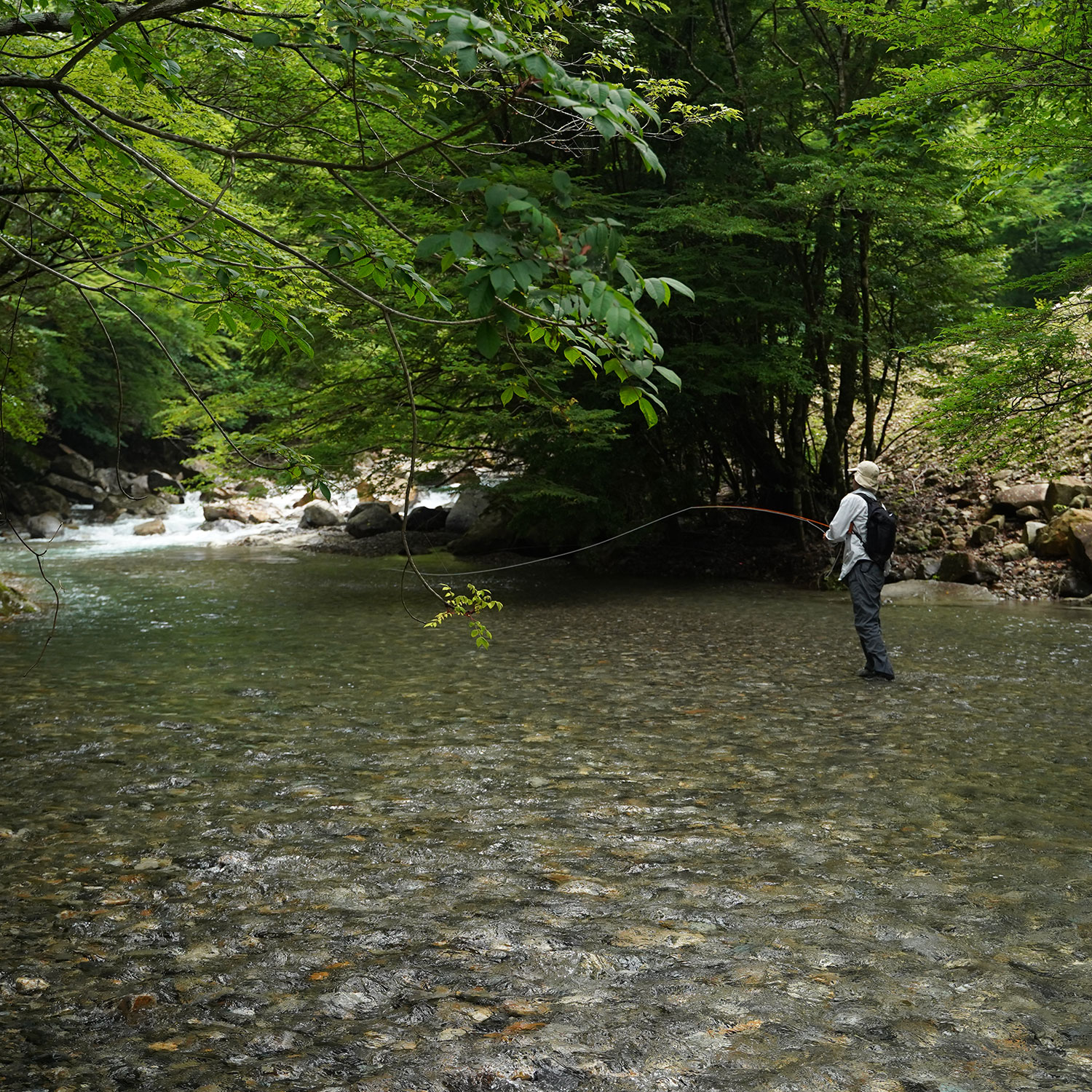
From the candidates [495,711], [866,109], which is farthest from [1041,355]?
[495,711]

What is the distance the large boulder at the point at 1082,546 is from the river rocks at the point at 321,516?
19.0 metres

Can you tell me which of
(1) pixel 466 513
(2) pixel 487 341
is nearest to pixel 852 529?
(2) pixel 487 341

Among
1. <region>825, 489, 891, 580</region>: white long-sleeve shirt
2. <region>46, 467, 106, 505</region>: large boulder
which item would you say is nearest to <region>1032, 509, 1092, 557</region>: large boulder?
<region>825, 489, 891, 580</region>: white long-sleeve shirt

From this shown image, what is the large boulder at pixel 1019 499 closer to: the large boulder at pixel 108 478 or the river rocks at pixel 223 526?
the river rocks at pixel 223 526

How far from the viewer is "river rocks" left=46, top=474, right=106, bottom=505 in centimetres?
3141

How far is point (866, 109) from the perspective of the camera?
441 inches

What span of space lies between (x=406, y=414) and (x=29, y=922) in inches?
477

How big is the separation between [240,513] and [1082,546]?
22529mm

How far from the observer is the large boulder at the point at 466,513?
24531 millimetres

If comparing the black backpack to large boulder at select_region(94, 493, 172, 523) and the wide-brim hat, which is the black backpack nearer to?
the wide-brim hat

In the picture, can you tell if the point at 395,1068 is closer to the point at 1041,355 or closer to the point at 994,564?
the point at 1041,355

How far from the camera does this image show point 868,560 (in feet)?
30.5

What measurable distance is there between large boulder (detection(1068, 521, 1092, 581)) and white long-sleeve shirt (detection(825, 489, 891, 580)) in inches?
282

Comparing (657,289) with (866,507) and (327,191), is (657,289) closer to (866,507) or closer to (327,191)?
(866,507)
